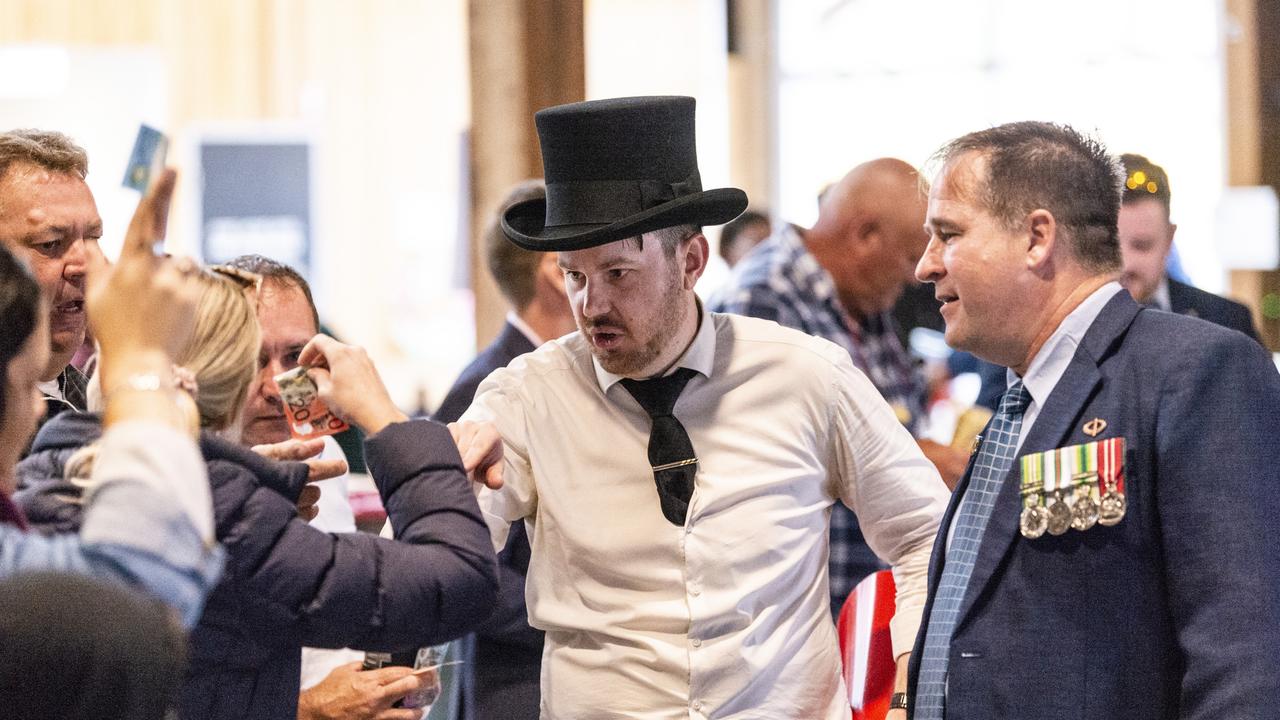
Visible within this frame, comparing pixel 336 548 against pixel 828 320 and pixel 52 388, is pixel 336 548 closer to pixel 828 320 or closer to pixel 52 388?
pixel 52 388

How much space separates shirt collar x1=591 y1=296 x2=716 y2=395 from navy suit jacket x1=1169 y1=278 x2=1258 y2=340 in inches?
80.6

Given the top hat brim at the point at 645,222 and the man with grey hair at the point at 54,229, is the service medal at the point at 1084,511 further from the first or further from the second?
the man with grey hair at the point at 54,229

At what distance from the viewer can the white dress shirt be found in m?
2.41

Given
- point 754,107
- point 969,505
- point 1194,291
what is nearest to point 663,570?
point 969,505

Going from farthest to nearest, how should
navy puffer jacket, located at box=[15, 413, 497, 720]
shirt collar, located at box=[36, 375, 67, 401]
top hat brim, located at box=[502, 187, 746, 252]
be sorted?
shirt collar, located at box=[36, 375, 67, 401] → top hat brim, located at box=[502, 187, 746, 252] → navy puffer jacket, located at box=[15, 413, 497, 720]

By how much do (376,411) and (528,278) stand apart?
6.29 feet

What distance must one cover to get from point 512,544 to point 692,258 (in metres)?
0.96

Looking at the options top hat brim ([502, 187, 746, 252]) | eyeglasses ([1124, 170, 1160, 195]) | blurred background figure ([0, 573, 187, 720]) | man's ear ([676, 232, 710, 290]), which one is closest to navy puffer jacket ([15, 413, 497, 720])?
blurred background figure ([0, 573, 187, 720])

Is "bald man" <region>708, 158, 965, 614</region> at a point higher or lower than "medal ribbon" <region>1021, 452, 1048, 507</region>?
higher

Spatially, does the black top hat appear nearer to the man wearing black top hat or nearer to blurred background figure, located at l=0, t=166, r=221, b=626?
the man wearing black top hat

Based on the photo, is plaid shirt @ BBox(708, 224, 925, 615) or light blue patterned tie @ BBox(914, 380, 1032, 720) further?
plaid shirt @ BBox(708, 224, 925, 615)

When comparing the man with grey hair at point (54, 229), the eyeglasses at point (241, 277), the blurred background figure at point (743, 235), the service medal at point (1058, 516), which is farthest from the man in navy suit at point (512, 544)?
the blurred background figure at point (743, 235)

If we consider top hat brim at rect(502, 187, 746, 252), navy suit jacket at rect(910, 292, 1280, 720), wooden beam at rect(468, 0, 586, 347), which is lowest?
navy suit jacket at rect(910, 292, 1280, 720)

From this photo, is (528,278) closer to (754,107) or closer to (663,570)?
(663,570)
